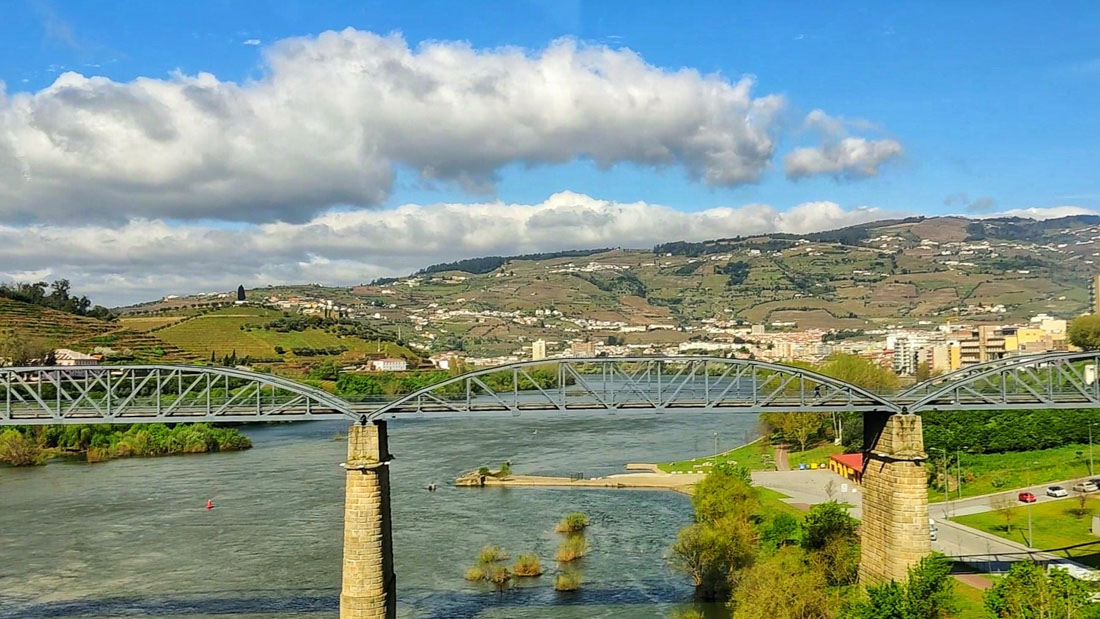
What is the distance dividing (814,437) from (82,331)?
85086mm

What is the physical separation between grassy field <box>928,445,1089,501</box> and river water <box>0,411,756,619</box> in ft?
51.1

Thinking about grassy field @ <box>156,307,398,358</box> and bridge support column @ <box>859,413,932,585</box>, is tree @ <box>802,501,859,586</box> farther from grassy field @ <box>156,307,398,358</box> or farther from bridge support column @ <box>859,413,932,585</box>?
grassy field @ <box>156,307,398,358</box>

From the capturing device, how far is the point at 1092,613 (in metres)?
19.2

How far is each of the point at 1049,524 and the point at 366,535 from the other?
28575mm

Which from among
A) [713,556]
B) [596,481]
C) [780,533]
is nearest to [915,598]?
[713,556]

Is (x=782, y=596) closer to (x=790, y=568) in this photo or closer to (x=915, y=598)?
(x=790, y=568)

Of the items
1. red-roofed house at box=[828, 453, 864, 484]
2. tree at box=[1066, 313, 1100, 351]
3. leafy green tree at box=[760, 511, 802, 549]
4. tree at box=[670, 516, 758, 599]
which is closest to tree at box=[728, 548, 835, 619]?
tree at box=[670, 516, 758, 599]

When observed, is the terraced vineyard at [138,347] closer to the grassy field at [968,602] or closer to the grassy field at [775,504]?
the grassy field at [775,504]

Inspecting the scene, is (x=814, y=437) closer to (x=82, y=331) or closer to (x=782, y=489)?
(x=782, y=489)

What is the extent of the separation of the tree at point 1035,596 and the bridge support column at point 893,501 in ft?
19.8

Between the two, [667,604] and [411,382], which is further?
[411,382]

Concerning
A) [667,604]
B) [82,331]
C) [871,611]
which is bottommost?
[667,604]

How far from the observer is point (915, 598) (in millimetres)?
22109

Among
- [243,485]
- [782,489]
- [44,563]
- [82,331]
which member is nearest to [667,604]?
[782,489]
